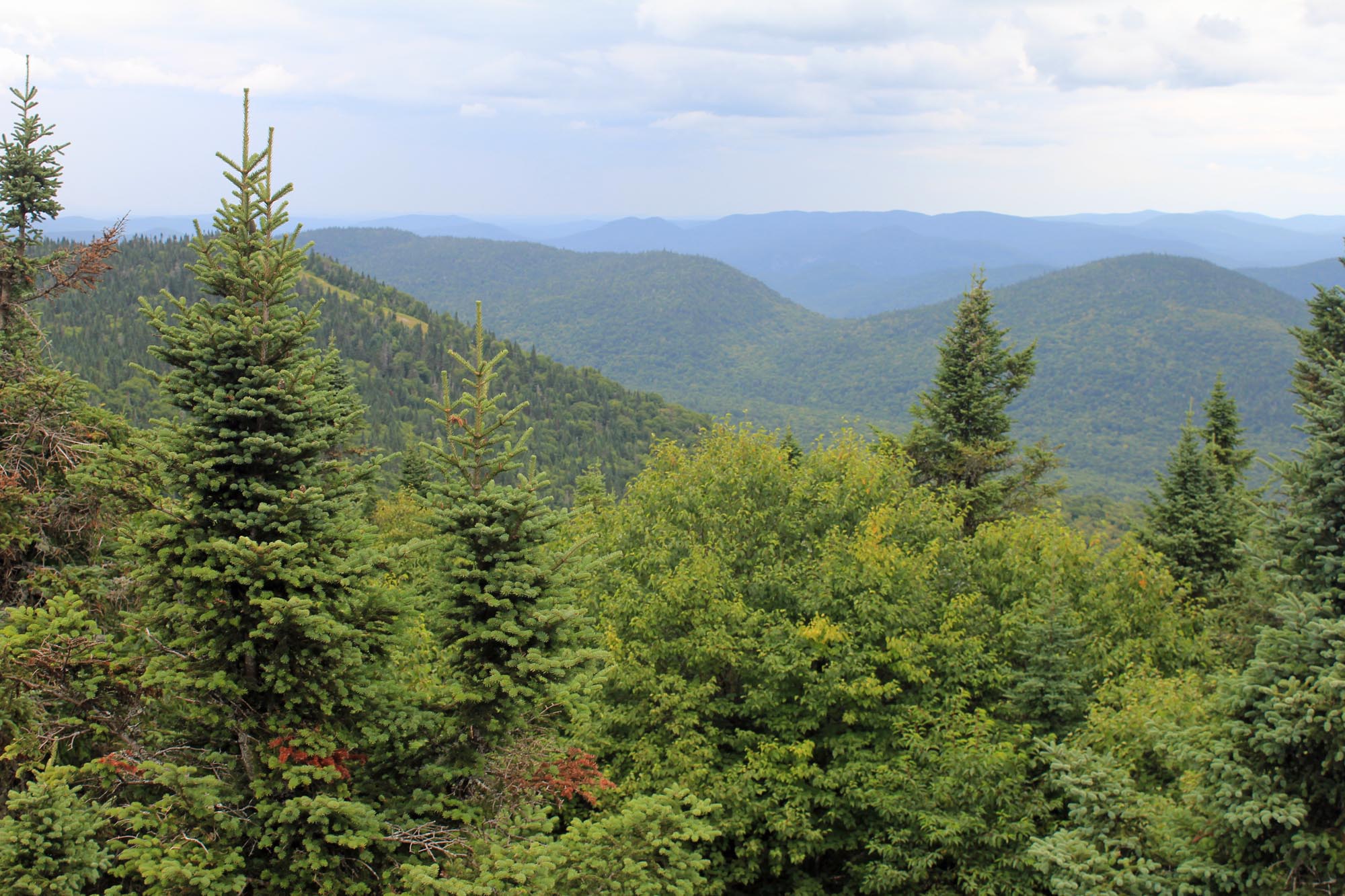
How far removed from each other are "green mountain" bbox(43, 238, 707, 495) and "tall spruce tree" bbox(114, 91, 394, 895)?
3842 inches

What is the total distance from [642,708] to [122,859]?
371 inches

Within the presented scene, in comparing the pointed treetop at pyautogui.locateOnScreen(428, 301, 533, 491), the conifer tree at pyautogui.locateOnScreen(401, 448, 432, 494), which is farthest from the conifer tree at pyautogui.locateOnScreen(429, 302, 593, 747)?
the conifer tree at pyautogui.locateOnScreen(401, 448, 432, 494)

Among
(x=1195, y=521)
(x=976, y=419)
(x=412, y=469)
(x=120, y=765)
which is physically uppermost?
(x=976, y=419)

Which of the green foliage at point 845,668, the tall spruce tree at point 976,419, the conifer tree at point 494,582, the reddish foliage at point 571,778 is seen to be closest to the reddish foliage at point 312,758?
the conifer tree at point 494,582

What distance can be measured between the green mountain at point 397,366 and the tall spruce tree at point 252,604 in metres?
97.6

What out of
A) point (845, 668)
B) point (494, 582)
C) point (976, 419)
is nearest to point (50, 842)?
point (494, 582)

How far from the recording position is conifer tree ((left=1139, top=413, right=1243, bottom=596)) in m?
26.7

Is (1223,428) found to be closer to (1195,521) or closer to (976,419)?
(1195,521)

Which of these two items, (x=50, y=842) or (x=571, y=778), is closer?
(x=50, y=842)

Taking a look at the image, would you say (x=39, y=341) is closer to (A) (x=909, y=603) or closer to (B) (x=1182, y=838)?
(A) (x=909, y=603)

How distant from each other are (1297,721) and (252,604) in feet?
37.9

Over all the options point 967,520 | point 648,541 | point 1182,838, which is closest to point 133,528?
point 648,541

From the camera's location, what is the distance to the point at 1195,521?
27016 millimetres

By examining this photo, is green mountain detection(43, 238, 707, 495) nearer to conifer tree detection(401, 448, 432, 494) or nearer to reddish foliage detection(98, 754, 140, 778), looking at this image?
conifer tree detection(401, 448, 432, 494)
